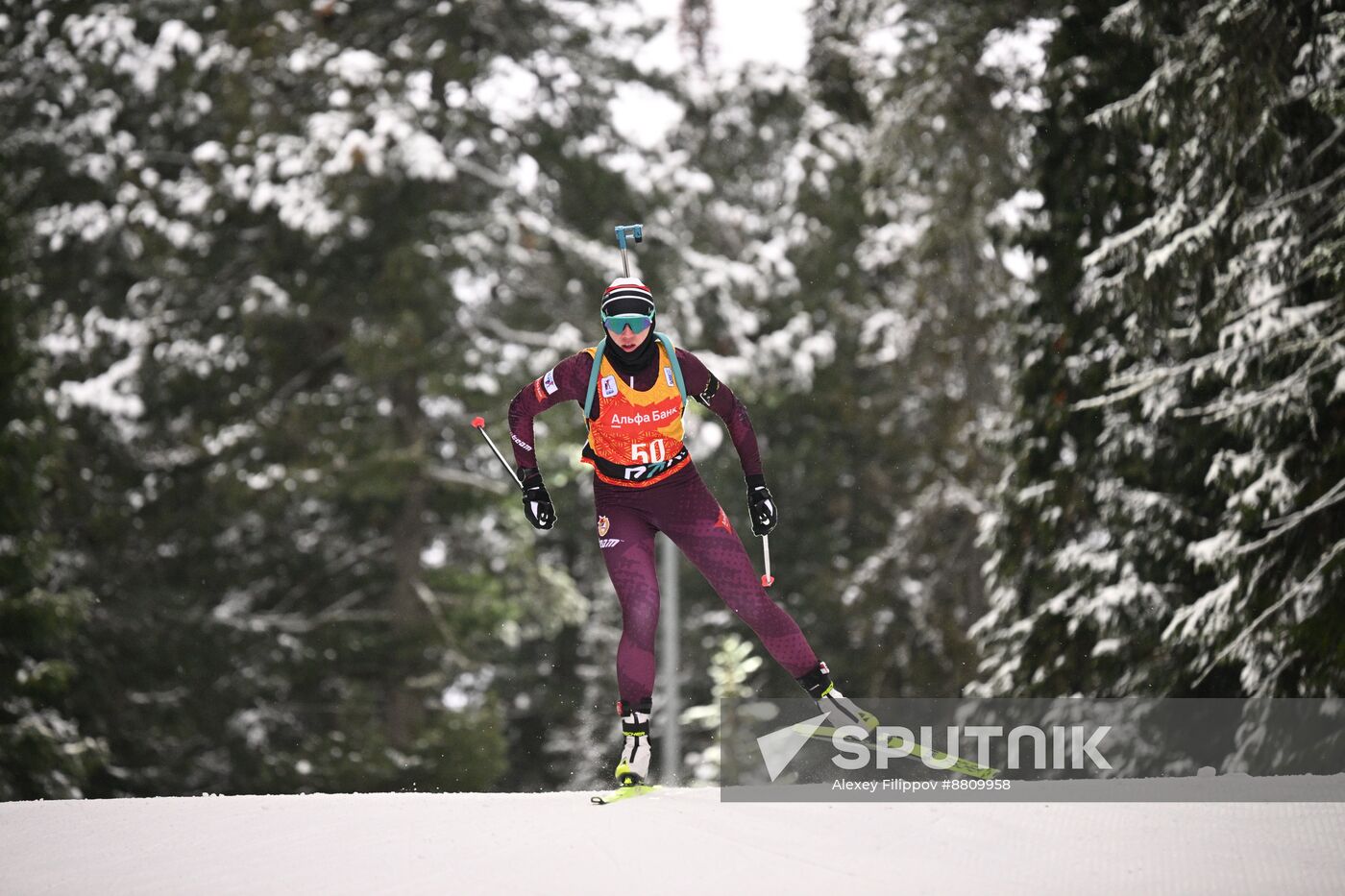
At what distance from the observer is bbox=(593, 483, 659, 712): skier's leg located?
20.4ft

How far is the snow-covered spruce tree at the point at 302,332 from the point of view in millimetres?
17375

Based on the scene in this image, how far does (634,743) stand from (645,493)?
1111 millimetres

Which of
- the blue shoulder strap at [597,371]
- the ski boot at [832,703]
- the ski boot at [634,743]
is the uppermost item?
the blue shoulder strap at [597,371]

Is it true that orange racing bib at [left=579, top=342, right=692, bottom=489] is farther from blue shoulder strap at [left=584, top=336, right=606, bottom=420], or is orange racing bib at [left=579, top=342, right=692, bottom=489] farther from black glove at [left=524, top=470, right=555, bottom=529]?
black glove at [left=524, top=470, right=555, bottom=529]

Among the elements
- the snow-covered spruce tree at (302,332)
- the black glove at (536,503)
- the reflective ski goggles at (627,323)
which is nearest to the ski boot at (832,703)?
the black glove at (536,503)

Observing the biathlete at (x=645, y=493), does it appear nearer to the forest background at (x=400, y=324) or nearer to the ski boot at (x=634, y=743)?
→ the ski boot at (x=634, y=743)

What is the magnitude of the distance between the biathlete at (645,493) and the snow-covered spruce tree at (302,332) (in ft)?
34.3

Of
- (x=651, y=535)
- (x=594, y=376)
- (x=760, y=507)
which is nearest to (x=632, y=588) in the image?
(x=651, y=535)

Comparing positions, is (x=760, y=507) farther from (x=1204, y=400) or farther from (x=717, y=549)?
(x=1204, y=400)

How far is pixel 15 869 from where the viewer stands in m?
4.98

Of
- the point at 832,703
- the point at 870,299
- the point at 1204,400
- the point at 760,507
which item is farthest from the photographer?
the point at 870,299

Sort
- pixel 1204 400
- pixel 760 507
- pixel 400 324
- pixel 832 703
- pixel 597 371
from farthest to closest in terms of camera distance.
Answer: pixel 400 324
pixel 1204 400
pixel 832 703
pixel 760 507
pixel 597 371

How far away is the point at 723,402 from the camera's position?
646cm

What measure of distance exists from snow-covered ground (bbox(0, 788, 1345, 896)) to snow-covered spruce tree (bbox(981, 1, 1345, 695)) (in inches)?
104
